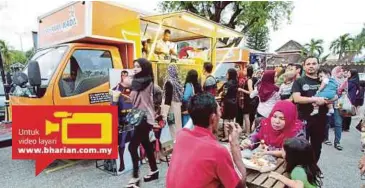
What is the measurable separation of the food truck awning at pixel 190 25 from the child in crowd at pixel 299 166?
10.1 feet

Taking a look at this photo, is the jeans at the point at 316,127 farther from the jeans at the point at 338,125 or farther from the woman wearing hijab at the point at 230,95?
the jeans at the point at 338,125

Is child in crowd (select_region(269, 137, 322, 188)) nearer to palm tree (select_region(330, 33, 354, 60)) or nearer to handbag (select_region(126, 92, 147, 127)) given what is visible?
handbag (select_region(126, 92, 147, 127))

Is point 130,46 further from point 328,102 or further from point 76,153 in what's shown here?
point 328,102

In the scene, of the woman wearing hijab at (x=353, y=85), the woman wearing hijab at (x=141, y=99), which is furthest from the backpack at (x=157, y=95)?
the woman wearing hijab at (x=353, y=85)

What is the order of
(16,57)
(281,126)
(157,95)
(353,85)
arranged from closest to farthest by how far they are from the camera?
(281,126)
(157,95)
(353,85)
(16,57)

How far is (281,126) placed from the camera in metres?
2.34

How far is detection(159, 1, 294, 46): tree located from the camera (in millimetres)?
17609

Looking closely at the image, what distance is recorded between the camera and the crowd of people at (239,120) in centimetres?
136

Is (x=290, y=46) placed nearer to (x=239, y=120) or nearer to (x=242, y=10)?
(x=242, y=10)

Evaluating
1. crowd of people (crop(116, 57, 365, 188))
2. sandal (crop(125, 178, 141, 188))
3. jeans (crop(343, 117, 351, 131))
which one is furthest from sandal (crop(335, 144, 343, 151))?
sandal (crop(125, 178, 141, 188))

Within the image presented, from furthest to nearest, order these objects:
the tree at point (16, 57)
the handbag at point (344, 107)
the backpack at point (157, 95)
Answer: the tree at point (16, 57) < the handbag at point (344, 107) < the backpack at point (157, 95)

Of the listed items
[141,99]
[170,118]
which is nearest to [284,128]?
[141,99]

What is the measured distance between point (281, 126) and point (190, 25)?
3.62 metres

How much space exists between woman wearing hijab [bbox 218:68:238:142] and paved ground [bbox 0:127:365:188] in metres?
1.67
